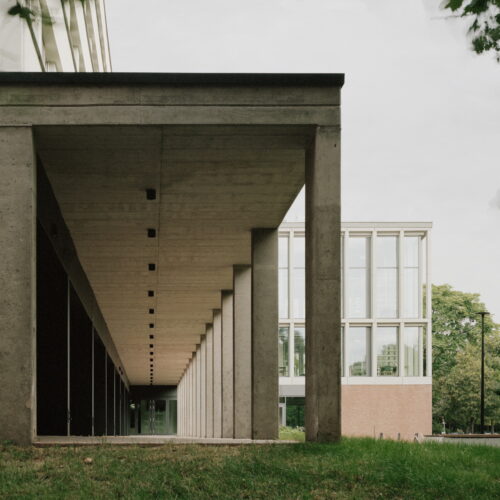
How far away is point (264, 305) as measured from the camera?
2023 cm

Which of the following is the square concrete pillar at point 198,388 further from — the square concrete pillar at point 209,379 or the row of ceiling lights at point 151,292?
the square concrete pillar at point 209,379

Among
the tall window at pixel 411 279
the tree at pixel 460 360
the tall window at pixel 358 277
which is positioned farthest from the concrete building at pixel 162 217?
the tree at pixel 460 360

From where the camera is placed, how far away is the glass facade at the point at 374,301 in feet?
166

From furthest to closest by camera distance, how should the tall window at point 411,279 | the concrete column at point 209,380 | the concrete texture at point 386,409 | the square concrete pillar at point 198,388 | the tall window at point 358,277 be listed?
the tall window at point 411,279 → the tall window at point 358,277 → the concrete texture at point 386,409 → the square concrete pillar at point 198,388 → the concrete column at point 209,380

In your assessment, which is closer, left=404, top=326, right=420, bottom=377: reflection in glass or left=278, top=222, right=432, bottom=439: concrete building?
left=278, top=222, right=432, bottom=439: concrete building

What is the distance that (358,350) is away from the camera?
5088cm

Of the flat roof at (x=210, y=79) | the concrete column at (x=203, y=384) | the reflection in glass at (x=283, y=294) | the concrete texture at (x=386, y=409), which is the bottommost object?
the concrete texture at (x=386, y=409)

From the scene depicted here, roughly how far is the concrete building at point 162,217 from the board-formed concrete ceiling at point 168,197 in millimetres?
57

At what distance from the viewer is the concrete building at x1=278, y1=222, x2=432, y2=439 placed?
50.6m

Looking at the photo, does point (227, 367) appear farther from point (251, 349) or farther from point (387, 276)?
point (387, 276)

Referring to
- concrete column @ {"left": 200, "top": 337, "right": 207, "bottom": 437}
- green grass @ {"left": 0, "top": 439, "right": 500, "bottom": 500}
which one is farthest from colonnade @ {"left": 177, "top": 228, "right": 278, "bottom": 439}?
green grass @ {"left": 0, "top": 439, "right": 500, "bottom": 500}

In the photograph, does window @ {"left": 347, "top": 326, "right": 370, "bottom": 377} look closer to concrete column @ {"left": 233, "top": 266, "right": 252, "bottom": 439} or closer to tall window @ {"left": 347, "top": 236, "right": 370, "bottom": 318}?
tall window @ {"left": 347, "top": 236, "right": 370, "bottom": 318}

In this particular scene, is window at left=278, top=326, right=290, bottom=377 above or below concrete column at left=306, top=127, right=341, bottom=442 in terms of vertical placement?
below

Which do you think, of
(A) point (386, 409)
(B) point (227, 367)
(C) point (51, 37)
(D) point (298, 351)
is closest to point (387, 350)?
(A) point (386, 409)
